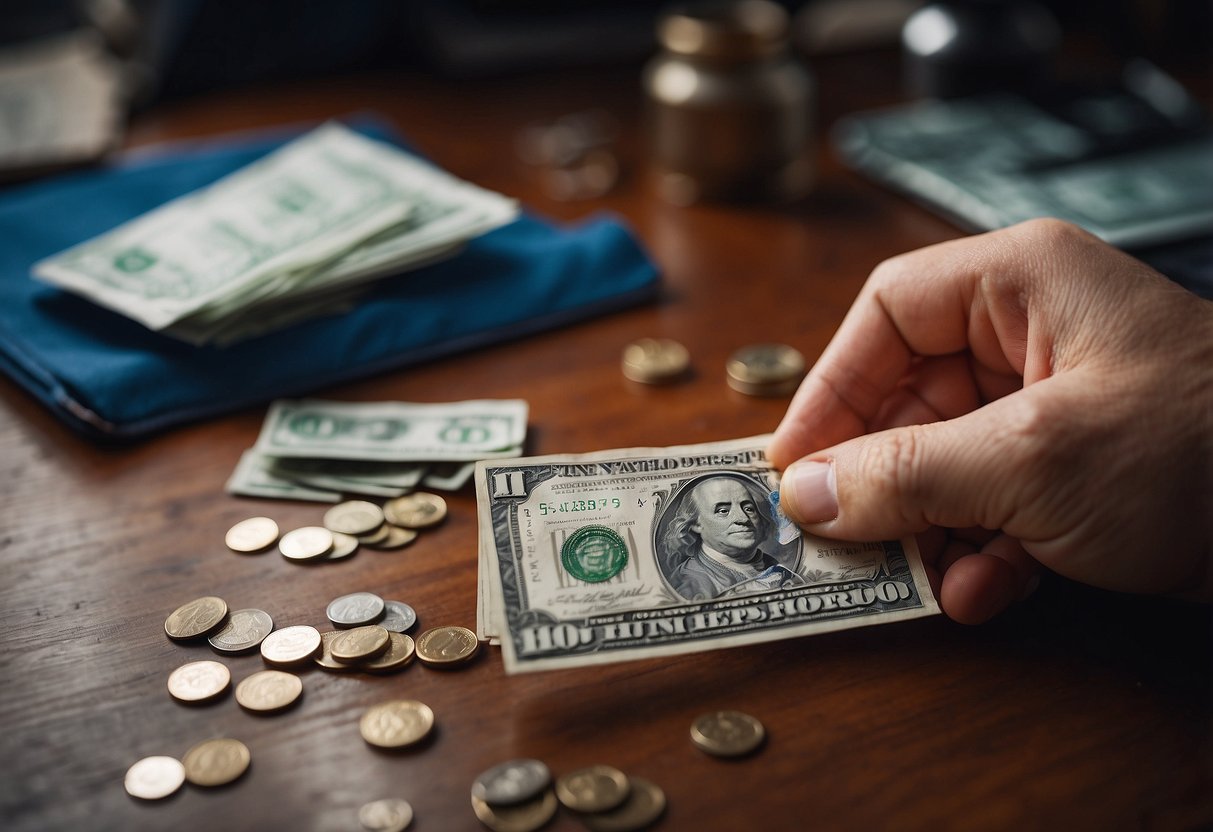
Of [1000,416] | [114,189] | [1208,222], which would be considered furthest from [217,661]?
[1208,222]

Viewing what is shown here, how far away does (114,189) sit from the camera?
4.50 feet

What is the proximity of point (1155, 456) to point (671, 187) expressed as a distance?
2.86 feet

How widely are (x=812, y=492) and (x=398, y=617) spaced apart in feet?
1.01

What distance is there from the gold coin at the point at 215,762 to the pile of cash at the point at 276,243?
477mm

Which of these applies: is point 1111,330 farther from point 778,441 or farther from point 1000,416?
point 778,441

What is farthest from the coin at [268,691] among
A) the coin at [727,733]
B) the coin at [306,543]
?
the coin at [727,733]

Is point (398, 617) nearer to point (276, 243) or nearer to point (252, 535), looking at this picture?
point (252, 535)

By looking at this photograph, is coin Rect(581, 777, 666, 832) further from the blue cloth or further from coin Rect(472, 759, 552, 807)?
the blue cloth

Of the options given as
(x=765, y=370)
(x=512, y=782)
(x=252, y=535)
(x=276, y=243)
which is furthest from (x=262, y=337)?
(x=512, y=782)

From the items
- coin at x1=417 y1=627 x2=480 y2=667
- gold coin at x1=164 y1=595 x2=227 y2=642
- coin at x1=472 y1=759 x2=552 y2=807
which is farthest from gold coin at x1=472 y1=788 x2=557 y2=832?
gold coin at x1=164 y1=595 x2=227 y2=642

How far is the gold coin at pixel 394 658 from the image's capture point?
74 centimetres

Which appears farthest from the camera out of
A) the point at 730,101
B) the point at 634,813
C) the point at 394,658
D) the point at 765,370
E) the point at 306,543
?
the point at 730,101

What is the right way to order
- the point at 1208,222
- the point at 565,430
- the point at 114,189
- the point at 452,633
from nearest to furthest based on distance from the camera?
1. the point at 452,633
2. the point at 565,430
3. the point at 1208,222
4. the point at 114,189

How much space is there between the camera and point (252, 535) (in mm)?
874
